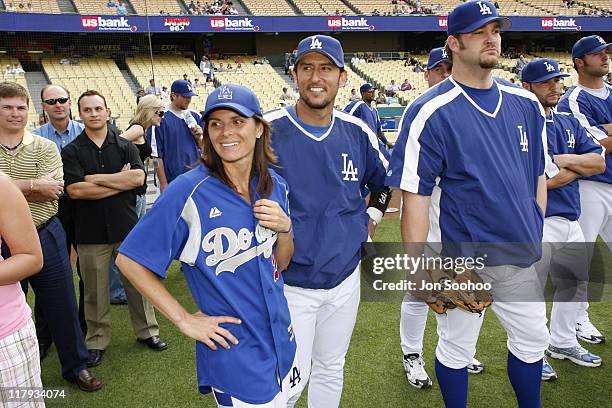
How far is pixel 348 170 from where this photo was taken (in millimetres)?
2508

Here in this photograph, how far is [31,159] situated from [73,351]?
1.26m

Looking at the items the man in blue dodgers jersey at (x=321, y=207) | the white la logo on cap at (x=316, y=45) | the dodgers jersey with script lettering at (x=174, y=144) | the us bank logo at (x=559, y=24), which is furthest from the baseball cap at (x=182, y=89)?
the us bank logo at (x=559, y=24)

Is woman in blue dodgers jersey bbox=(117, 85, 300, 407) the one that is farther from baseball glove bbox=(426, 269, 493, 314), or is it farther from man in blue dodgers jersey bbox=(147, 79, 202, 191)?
man in blue dodgers jersey bbox=(147, 79, 202, 191)

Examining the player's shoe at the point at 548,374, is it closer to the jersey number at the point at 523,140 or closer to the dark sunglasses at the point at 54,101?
the jersey number at the point at 523,140

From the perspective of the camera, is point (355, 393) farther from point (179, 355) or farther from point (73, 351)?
point (73, 351)

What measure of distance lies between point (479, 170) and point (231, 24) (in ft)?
78.5

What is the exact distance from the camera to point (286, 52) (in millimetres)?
29156

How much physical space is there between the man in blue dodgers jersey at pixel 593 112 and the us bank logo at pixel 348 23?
77.5 feet

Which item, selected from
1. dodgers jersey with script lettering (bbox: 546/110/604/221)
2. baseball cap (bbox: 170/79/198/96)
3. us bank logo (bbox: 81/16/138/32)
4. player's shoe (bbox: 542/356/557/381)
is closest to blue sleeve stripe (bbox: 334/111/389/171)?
dodgers jersey with script lettering (bbox: 546/110/604/221)

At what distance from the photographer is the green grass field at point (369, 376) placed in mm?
3205

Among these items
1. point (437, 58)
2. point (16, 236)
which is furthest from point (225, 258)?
point (437, 58)

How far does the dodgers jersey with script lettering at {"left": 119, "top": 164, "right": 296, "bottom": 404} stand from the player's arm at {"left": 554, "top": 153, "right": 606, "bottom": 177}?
2.11 meters

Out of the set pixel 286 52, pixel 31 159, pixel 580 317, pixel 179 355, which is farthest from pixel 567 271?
pixel 286 52

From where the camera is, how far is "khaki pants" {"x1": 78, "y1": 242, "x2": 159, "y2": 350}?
361 centimetres
